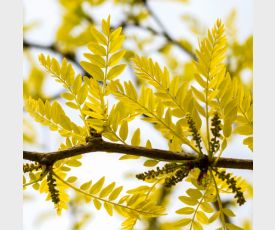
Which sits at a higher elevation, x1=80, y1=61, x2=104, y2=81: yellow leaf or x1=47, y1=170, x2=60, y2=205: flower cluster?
x1=80, y1=61, x2=104, y2=81: yellow leaf

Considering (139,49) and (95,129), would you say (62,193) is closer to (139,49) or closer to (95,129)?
(95,129)

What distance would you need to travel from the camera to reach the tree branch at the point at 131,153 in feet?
2.71

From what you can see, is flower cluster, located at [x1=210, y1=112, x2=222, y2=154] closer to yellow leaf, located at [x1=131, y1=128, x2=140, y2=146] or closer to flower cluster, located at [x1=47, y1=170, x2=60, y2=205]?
yellow leaf, located at [x1=131, y1=128, x2=140, y2=146]

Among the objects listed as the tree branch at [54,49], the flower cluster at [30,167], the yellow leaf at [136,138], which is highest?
the tree branch at [54,49]

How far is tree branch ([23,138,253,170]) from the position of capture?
2.71 ft

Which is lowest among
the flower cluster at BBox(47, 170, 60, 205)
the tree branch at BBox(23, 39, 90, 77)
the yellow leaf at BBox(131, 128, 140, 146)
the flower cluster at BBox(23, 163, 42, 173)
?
the flower cluster at BBox(47, 170, 60, 205)

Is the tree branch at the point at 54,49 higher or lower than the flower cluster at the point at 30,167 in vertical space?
higher

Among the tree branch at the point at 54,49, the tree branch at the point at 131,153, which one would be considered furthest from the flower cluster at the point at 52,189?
the tree branch at the point at 54,49

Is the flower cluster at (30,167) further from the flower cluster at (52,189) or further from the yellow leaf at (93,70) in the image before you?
the yellow leaf at (93,70)

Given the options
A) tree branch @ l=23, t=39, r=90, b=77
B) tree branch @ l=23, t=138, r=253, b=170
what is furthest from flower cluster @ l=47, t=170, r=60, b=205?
tree branch @ l=23, t=39, r=90, b=77

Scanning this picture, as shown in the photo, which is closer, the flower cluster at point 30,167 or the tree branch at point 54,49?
the flower cluster at point 30,167

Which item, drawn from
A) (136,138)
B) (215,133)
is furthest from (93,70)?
(215,133)

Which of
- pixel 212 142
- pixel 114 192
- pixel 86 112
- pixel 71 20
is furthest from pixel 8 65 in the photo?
pixel 71 20

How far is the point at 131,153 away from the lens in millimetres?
828
